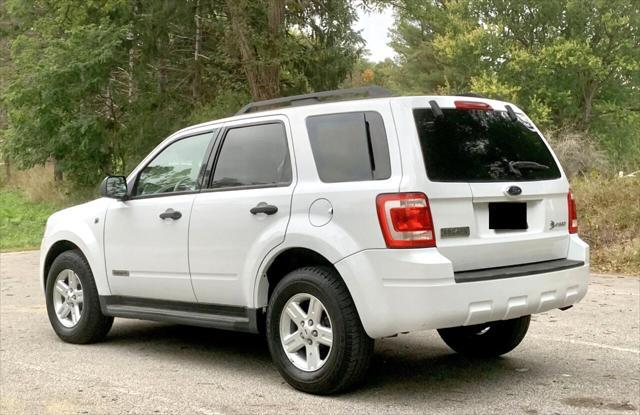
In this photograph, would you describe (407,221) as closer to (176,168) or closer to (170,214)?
(170,214)

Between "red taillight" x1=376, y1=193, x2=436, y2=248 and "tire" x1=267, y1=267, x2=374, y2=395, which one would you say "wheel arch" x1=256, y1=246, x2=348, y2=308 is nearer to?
"tire" x1=267, y1=267, x2=374, y2=395

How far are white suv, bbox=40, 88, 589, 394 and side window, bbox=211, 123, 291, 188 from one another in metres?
0.01

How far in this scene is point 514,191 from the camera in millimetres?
5086

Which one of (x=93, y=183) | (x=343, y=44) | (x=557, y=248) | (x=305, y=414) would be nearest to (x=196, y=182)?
(x=305, y=414)

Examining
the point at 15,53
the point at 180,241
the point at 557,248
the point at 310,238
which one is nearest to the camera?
the point at 310,238

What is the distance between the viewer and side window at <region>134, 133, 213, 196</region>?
607 cm

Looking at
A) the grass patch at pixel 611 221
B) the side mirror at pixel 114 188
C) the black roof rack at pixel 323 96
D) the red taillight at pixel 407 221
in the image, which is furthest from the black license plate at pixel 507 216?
the grass patch at pixel 611 221

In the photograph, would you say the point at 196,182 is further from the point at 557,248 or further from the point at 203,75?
the point at 203,75

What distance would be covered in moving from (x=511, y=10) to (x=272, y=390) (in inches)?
1657

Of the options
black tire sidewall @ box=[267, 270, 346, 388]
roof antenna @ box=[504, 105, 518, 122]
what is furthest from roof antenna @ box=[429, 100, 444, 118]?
black tire sidewall @ box=[267, 270, 346, 388]

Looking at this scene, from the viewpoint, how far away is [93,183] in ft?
76.0

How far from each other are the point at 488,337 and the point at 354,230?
6.35ft

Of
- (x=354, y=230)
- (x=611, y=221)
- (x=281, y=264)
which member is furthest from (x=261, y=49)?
(x=354, y=230)

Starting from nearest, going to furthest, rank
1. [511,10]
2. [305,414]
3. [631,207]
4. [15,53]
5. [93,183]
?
[305,414] → [631,207] → [15,53] → [93,183] → [511,10]
